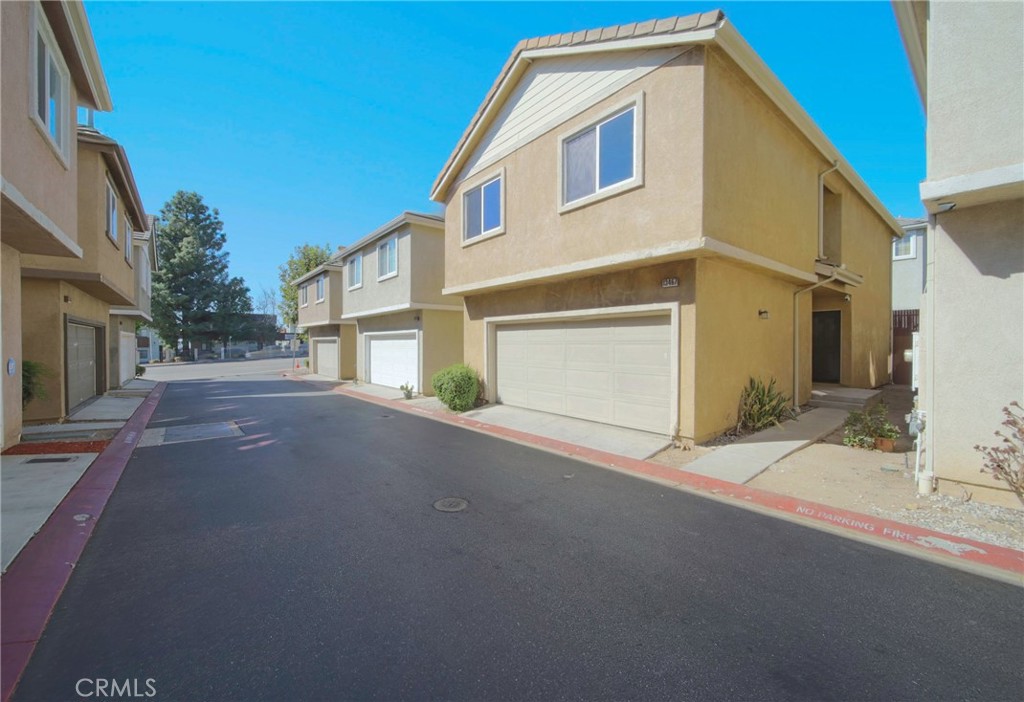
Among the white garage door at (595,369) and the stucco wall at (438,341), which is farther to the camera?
the stucco wall at (438,341)

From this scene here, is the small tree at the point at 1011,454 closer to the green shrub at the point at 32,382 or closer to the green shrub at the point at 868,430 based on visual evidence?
the green shrub at the point at 868,430

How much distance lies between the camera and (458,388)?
39.4 feet

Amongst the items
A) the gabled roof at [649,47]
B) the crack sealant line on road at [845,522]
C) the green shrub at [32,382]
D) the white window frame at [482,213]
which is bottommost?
the crack sealant line on road at [845,522]

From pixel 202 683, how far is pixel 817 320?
17060 millimetres

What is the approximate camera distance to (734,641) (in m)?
2.94

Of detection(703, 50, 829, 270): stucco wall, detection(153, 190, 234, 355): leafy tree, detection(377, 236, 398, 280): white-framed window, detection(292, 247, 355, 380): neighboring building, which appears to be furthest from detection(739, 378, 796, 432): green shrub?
detection(153, 190, 234, 355): leafy tree

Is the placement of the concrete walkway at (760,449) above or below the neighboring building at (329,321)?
below

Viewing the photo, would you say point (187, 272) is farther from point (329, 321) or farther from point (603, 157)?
point (603, 157)

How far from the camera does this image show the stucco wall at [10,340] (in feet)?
23.6

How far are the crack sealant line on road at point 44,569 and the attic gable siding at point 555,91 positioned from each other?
1028cm

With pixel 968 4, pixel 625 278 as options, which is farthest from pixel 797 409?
pixel 968 4

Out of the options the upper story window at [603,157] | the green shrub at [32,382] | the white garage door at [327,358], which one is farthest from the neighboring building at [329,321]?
the upper story window at [603,157]

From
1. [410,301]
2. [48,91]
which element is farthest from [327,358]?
[48,91]

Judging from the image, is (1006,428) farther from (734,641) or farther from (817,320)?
(817,320)
